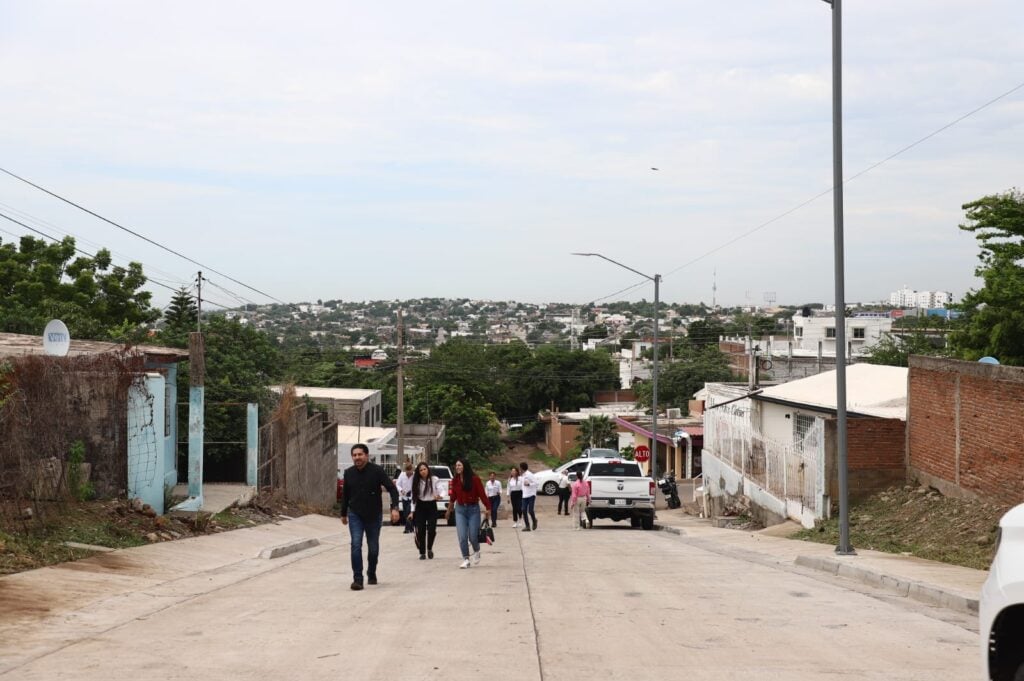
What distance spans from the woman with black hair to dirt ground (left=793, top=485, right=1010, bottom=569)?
7554 mm

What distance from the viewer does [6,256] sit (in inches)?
1773

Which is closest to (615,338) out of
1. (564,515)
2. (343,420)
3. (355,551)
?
(343,420)

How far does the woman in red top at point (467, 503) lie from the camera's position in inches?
619

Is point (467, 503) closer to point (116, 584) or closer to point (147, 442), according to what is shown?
point (116, 584)

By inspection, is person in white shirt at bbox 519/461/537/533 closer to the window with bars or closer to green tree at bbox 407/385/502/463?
the window with bars

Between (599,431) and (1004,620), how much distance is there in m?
70.0

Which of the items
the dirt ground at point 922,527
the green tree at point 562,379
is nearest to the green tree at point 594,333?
the green tree at point 562,379

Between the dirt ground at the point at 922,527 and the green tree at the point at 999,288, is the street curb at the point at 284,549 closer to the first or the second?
the dirt ground at the point at 922,527

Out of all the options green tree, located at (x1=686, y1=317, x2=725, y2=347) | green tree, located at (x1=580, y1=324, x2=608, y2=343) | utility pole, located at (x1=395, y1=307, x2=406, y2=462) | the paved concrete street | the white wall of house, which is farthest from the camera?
green tree, located at (x1=580, y1=324, x2=608, y2=343)

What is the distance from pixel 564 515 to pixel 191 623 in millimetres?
32040

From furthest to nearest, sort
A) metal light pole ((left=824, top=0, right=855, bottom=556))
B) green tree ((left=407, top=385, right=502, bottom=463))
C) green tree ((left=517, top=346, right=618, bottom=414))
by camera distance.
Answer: green tree ((left=517, top=346, right=618, bottom=414)) → green tree ((left=407, top=385, right=502, bottom=463)) → metal light pole ((left=824, top=0, right=855, bottom=556))

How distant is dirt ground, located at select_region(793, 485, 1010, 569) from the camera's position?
15695mm

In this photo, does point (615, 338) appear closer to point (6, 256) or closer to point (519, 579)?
point (6, 256)

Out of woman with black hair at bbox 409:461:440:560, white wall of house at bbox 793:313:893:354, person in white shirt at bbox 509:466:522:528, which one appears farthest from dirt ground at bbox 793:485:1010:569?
white wall of house at bbox 793:313:893:354
